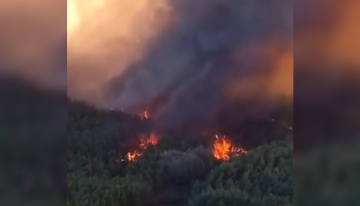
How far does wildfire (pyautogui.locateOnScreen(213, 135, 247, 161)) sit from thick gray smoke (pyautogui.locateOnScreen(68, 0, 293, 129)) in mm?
253

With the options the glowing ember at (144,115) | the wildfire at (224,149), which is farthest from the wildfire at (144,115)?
the wildfire at (224,149)

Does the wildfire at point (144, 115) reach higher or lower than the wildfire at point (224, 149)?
higher

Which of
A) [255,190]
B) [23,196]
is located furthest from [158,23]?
[23,196]

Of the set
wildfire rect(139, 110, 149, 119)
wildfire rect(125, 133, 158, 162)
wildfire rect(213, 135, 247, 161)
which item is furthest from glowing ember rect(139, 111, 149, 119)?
wildfire rect(213, 135, 247, 161)

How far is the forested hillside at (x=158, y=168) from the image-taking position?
3.41 m

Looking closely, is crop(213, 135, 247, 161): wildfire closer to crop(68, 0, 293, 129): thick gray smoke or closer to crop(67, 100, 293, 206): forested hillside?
crop(67, 100, 293, 206): forested hillside

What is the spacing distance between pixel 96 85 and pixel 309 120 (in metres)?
1.86

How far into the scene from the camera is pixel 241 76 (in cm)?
339

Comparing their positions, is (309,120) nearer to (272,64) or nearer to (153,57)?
(272,64)

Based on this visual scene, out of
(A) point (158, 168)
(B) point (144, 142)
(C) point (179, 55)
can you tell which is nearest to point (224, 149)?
(A) point (158, 168)

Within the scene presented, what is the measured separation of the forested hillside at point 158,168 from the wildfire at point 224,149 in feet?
0.04

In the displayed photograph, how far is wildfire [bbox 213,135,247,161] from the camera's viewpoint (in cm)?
345

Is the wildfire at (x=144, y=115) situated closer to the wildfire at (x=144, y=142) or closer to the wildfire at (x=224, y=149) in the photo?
the wildfire at (x=144, y=142)

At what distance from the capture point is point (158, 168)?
3480 millimetres
